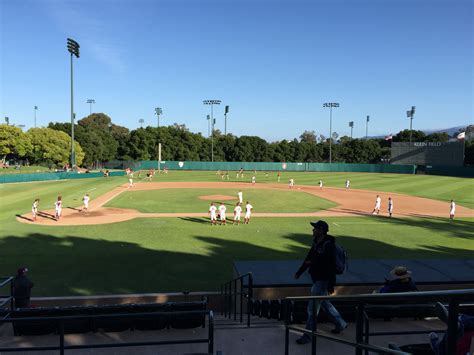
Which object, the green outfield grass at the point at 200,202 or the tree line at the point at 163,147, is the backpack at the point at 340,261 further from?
the tree line at the point at 163,147

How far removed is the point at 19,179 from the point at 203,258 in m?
43.7

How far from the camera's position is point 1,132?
3093 inches

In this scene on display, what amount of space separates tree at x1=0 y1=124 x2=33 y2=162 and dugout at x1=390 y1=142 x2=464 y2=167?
8081 cm

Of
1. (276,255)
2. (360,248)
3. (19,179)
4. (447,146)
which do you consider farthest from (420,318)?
(447,146)

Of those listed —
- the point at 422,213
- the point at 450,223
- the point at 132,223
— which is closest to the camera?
the point at 132,223

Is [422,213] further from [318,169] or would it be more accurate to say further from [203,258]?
[318,169]

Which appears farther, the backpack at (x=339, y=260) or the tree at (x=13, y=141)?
the tree at (x=13, y=141)

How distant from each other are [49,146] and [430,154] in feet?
266

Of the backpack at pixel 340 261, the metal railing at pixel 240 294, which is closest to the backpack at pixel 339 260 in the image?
the backpack at pixel 340 261

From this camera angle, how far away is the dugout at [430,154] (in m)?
79.1

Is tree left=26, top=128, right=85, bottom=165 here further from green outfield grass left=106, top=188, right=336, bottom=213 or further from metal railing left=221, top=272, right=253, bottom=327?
metal railing left=221, top=272, right=253, bottom=327

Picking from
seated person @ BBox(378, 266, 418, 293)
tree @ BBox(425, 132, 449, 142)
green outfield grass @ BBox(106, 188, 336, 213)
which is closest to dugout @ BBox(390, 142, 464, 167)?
green outfield grass @ BBox(106, 188, 336, 213)

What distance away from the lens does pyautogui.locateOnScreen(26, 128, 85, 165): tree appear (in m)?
79.8

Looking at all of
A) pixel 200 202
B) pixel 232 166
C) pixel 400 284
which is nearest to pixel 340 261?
pixel 400 284
